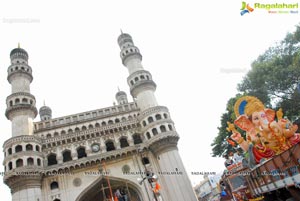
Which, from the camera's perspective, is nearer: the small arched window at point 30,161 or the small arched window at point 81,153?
the small arched window at point 30,161

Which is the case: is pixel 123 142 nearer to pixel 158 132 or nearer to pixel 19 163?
pixel 158 132

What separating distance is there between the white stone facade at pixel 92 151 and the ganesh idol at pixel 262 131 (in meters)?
15.6

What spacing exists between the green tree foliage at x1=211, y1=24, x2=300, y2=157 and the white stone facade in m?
9.90

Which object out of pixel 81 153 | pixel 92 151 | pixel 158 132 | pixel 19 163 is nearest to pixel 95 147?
pixel 92 151

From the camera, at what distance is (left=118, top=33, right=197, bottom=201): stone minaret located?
3050cm

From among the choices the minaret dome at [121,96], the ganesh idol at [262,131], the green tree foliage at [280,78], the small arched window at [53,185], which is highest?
the minaret dome at [121,96]

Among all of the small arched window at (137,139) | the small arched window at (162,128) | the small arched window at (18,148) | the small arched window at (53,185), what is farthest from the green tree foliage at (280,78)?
the small arched window at (18,148)

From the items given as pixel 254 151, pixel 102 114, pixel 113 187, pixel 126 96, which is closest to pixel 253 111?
pixel 254 151

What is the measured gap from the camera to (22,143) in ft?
101

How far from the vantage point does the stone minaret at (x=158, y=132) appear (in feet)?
100

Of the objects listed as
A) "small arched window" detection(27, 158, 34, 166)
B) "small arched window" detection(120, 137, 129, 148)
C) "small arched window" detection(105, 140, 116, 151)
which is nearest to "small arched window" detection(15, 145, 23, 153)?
"small arched window" detection(27, 158, 34, 166)

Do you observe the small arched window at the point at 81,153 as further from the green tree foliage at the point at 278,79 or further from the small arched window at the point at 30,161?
the green tree foliage at the point at 278,79

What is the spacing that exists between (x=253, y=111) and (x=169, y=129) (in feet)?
59.5

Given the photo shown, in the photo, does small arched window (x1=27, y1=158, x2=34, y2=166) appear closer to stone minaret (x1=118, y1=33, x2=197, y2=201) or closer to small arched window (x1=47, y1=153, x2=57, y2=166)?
small arched window (x1=47, y1=153, x2=57, y2=166)
